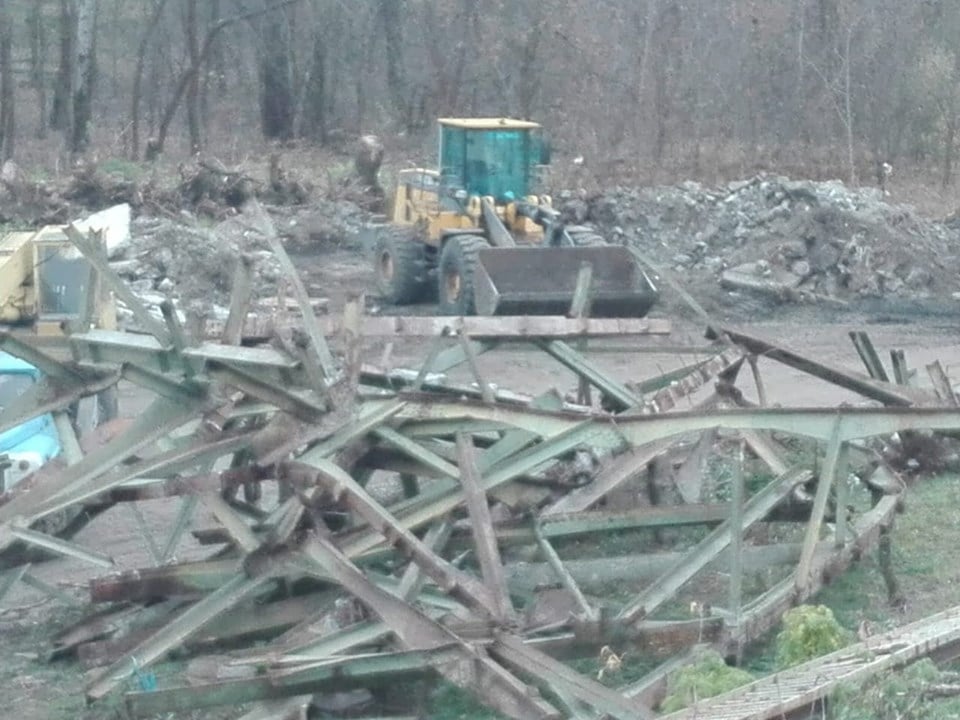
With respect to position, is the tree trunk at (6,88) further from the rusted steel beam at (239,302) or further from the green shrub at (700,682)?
the green shrub at (700,682)

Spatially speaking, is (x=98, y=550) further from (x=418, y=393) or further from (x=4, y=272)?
(x=418, y=393)

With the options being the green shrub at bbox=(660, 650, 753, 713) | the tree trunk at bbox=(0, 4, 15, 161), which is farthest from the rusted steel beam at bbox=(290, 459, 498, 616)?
the tree trunk at bbox=(0, 4, 15, 161)

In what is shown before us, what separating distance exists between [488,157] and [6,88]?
18606 millimetres

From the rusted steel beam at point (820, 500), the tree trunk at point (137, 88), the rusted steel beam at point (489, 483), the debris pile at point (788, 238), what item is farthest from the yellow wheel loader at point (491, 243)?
the tree trunk at point (137, 88)

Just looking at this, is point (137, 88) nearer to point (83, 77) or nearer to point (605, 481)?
point (83, 77)

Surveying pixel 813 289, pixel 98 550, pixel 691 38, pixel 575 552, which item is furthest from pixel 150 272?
pixel 691 38

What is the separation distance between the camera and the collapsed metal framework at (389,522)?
25.4 ft

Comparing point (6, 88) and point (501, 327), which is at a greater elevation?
point (501, 327)

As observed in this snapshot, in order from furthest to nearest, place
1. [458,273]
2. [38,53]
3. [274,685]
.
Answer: [38,53], [458,273], [274,685]

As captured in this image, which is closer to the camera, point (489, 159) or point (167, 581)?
point (167, 581)

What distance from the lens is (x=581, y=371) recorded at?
10.3 m

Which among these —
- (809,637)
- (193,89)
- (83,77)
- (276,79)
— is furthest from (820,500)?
(276,79)

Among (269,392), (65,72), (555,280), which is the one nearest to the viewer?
(269,392)

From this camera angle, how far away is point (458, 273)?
21344mm
